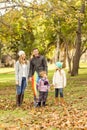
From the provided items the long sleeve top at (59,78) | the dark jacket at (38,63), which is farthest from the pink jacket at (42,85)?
the long sleeve top at (59,78)

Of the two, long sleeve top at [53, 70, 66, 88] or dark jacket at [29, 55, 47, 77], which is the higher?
dark jacket at [29, 55, 47, 77]

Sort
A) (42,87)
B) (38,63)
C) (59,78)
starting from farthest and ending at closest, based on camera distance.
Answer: (59,78)
(38,63)
(42,87)

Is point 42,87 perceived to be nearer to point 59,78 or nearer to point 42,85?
point 42,85

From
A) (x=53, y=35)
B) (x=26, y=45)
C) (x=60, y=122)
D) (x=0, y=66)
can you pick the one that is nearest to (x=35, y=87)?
(x=60, y=122)

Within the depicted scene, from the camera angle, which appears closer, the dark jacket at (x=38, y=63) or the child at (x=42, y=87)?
the child at (x=42, y=87)

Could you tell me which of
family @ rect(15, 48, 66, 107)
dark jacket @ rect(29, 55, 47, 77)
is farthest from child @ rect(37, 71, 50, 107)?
dark jacket @ rect(29, 55, 47, 77)

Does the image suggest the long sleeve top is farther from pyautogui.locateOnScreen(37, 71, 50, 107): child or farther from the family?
pyautogui.locateOnScreen(37, 71, 50, 107): child

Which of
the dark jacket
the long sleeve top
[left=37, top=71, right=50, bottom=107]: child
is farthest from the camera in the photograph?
the long sleeve top

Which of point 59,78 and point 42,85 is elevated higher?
point 59,78

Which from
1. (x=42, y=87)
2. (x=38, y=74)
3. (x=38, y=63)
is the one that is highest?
(x=38, y=63)

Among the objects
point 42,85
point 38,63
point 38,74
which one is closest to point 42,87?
point 42,85

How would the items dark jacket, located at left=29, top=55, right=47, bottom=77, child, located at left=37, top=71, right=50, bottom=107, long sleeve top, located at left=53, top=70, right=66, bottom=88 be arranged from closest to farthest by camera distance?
child, located at left=37, top=71, right=50, bottom=107 < dark jacket, located at left=29, top=55, right=47, bottom=77 < long sleeve top, located at left=53, top=70, right=66, bottom=88

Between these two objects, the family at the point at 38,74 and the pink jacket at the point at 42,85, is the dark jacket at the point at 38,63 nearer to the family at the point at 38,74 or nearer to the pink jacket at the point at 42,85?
the family at the point at 38,74

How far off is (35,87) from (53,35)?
40.0 meters
